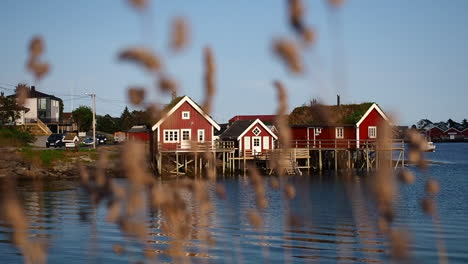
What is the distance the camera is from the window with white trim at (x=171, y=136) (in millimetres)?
47844

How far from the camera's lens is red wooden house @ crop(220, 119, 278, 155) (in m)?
52.7

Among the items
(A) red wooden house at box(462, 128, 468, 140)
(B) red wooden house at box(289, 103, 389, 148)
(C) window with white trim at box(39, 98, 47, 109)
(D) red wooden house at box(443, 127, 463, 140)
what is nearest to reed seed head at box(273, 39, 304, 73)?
(B) red wooden house at box(289, 103, 389, 148)

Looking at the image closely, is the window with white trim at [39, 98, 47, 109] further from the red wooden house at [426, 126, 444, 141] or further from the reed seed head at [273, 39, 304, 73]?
the red wooden house at [426, 126, 444, 141]

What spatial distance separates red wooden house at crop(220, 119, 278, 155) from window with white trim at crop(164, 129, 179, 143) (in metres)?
6.27

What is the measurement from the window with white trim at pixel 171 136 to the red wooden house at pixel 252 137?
627 centimetres

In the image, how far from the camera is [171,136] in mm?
48156

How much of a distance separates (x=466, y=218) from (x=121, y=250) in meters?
21.5

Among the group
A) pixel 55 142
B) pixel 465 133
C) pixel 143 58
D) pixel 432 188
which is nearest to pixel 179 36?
pixel 143 58

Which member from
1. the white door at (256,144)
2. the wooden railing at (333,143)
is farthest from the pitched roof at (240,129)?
the wooden railing at (333,143)

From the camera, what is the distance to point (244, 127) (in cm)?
5328

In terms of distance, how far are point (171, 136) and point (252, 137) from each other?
8266 mm

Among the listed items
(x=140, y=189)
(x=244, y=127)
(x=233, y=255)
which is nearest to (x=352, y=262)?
(x=233, y=255)

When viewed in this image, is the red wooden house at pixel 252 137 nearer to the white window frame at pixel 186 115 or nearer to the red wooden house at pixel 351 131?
the red wooden house at pixel 351 131

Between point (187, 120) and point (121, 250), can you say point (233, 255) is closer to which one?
point (121, 250)
